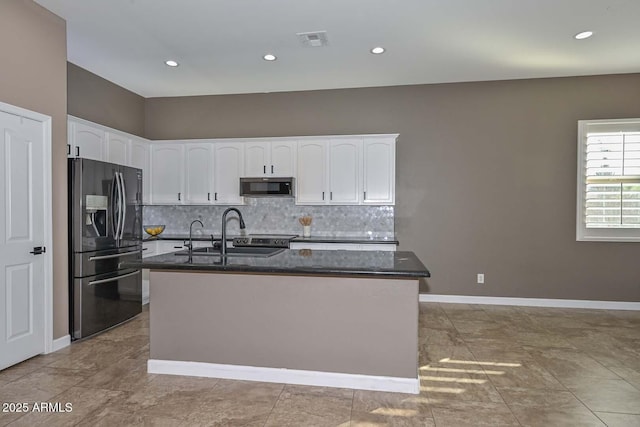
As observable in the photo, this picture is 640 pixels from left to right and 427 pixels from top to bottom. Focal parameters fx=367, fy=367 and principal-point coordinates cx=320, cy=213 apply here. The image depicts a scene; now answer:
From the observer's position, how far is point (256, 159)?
16.8 ft

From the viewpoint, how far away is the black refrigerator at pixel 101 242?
3.44 meters

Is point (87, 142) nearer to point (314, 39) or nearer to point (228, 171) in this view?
point (228, 171)

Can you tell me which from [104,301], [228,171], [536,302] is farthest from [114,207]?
[536,302]

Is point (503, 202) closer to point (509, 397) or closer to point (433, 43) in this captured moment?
point (433, 43)

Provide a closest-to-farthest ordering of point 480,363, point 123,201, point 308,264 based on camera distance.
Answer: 1. point 308,264
2. point 480,363
3. point 123,201

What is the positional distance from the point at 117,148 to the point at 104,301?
1941mm

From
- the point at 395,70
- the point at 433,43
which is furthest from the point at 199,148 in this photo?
the point at 433,43

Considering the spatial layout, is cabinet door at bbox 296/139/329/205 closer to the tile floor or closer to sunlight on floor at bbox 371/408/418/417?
the tile floor

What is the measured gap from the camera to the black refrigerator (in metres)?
3.44

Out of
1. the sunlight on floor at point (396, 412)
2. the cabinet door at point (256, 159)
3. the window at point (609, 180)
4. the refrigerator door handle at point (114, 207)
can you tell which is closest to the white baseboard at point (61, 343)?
the refrigerator door handle at point (114, 207)

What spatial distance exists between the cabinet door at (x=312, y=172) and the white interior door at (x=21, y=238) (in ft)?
9.28

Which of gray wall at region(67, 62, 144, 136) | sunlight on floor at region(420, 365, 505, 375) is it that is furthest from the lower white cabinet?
gray wall at region(67, 62, 144, 136)

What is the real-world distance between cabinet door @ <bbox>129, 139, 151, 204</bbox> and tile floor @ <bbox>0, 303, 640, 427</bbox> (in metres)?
2.31

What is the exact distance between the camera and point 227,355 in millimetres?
2754
